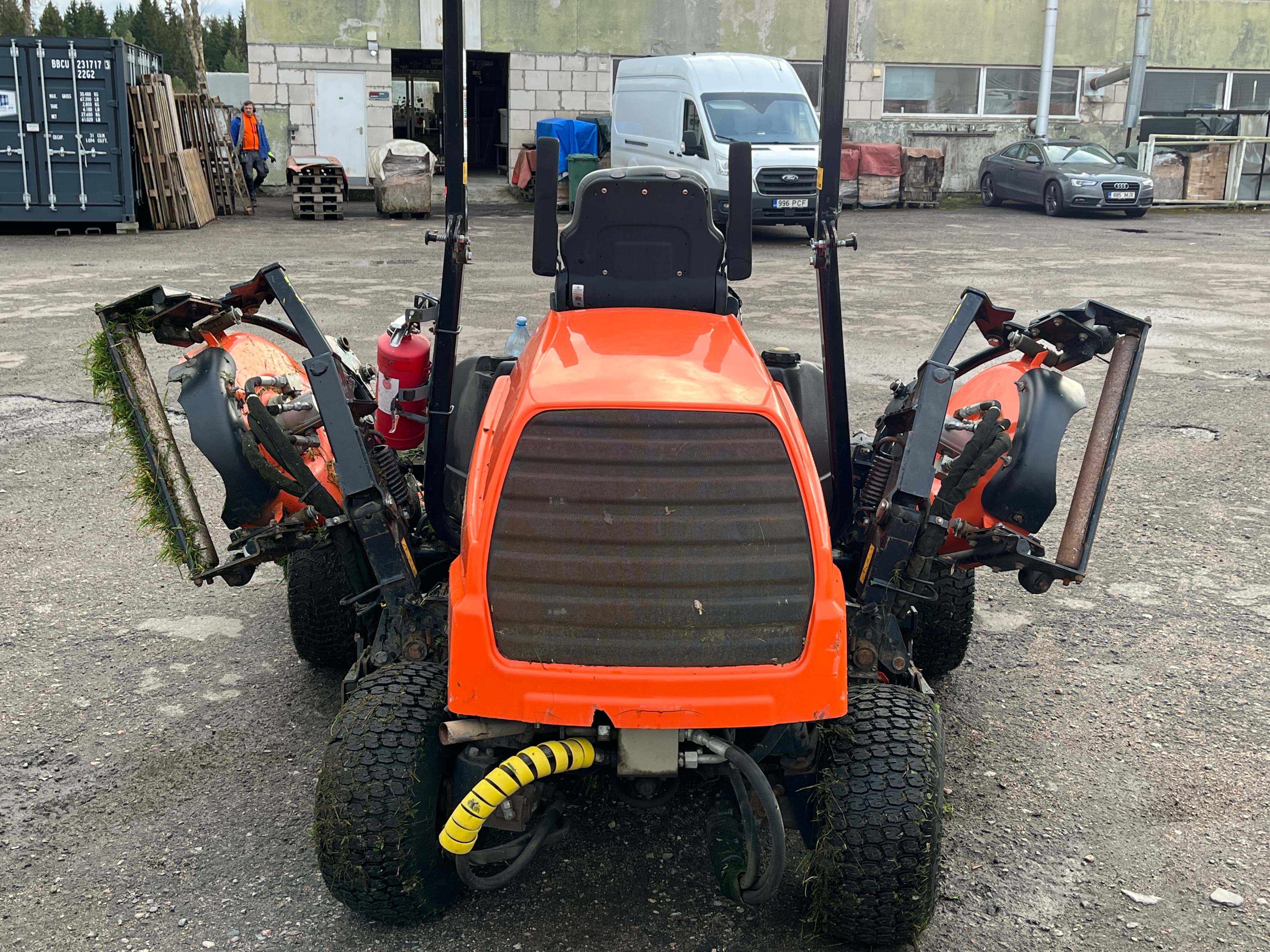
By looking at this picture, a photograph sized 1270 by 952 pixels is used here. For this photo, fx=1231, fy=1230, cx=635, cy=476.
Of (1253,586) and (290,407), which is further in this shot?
(1253,586)

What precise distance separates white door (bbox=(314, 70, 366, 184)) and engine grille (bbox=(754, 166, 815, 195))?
10.5 meters

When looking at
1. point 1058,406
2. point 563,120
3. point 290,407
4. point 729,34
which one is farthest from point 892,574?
point 729,34

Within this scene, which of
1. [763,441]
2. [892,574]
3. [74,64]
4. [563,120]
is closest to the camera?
[763,441]

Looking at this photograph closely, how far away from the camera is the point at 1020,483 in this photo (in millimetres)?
3695

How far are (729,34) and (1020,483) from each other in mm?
24002

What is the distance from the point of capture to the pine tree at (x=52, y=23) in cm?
5144

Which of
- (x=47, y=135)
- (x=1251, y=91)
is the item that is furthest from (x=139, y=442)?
(x=1251, y=91)

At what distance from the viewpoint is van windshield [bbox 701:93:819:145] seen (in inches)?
746

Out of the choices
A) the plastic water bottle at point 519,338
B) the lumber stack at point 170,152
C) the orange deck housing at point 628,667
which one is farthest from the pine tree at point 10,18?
the orange deck housing at point 628,667

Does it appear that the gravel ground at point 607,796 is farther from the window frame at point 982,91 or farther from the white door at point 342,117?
the window frame at point 982,91

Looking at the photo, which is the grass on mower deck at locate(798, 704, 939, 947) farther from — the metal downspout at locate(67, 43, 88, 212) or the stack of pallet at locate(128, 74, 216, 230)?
the stack of pallet at locate(128, 74, 216, 230)

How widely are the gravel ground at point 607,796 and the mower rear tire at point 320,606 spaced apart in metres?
0.18

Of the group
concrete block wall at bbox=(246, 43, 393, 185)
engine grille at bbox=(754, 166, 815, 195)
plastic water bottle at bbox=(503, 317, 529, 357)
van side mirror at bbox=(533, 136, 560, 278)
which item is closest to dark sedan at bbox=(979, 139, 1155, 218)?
engine grille at bbox=(754, 166, 815, 195)

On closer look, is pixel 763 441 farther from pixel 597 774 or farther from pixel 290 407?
pixel 290 407
